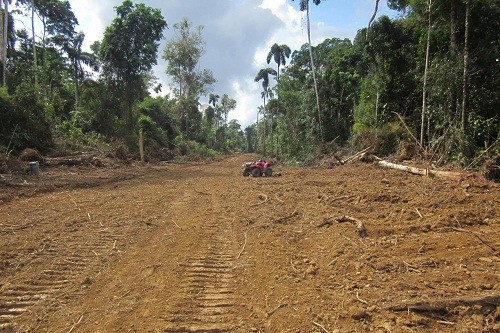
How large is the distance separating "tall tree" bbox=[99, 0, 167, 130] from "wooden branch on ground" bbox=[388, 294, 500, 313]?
25981mm

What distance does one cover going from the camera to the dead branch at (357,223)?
5.63 m

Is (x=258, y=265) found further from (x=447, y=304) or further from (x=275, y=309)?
(x=447, y=304)

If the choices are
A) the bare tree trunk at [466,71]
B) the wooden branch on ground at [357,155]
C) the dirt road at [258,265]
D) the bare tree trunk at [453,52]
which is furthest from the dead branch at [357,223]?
the wooden branch on ground at [357,155]

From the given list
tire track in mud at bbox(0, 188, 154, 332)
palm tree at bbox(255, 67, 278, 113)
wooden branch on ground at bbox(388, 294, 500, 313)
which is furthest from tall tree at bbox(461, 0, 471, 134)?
palm tree at bbox(255, 67, 278, 113)

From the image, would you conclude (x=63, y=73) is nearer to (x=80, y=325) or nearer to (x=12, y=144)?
(x=12, y=144)

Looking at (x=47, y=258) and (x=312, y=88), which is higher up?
(x=312, y=88)

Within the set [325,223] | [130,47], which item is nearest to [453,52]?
[325,223]

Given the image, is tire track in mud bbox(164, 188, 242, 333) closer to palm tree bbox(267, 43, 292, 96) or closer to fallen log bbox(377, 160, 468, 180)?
fallen log bbox(377, 160, 468, 180)

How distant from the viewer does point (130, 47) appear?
26.0 metres

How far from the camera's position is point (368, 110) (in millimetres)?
23031

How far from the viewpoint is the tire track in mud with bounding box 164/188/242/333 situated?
329 centimetres

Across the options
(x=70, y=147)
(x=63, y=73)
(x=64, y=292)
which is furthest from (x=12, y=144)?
(x=63, y=73)

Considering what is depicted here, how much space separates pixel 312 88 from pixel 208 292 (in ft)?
92.2

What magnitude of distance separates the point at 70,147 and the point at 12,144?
3804 millimetres
